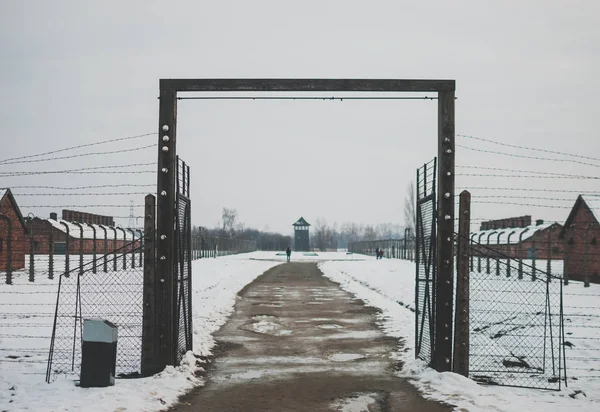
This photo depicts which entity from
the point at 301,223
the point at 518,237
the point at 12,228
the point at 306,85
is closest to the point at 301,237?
the point at 301,223

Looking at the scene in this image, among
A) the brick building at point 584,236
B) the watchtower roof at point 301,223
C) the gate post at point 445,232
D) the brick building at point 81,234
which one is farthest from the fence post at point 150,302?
the watchtower roof at point 301,223

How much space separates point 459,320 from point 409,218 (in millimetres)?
72447

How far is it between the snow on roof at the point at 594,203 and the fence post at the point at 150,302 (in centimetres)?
2240

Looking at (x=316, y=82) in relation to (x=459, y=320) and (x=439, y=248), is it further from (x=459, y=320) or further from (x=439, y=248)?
(x=459, y=320)

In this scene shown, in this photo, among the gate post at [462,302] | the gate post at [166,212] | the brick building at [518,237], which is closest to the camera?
the gate post at [462,302]

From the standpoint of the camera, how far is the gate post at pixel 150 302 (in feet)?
29.1

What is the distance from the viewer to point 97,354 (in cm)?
795

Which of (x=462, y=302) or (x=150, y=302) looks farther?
(x=150, y=302)

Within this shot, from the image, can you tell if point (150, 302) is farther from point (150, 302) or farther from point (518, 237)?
point (518, 237)

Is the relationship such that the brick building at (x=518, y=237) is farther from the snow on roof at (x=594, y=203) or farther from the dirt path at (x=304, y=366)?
the dirt path at (x=304, y=366)

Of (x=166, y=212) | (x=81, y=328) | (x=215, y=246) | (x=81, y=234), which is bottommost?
(x=81, y=328)

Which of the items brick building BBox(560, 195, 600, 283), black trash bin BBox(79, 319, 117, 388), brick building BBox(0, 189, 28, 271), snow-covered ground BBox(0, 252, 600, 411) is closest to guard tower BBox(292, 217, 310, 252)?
brick building BBox(0, 189, 28, 271)

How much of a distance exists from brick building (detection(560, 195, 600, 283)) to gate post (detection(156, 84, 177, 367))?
19858 mm

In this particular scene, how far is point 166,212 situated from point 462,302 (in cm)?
457
